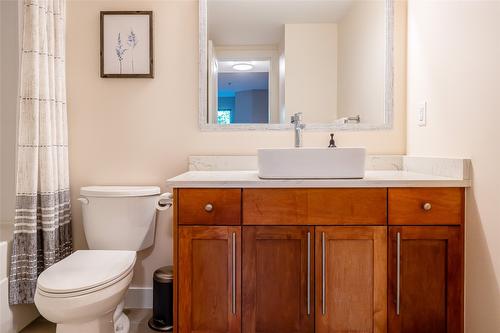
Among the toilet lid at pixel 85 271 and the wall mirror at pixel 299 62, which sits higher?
the wall mirror at pixel 299 62

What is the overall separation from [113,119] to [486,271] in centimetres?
203

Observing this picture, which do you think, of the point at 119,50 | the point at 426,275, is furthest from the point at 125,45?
the point at 426,275

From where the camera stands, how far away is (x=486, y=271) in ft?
4.42


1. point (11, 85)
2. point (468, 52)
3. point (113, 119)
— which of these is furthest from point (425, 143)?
point (11, 85)

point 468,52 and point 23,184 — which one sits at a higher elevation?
point 468,52

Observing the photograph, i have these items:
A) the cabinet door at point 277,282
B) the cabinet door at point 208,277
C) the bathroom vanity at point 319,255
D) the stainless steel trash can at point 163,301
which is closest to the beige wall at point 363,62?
the bathroom vanity at point 319,255

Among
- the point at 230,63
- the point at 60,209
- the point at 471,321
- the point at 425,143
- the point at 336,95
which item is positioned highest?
the point at 230,63

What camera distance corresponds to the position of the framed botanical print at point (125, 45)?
207 centimetres

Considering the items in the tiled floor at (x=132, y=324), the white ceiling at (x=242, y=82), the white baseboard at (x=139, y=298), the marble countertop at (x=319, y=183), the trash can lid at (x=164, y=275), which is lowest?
the tiled floor at (x=132, y=324)

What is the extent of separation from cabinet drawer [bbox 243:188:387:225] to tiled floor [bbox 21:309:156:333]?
3.26 ft

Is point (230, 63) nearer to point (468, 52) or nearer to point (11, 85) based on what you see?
point (468, 52)

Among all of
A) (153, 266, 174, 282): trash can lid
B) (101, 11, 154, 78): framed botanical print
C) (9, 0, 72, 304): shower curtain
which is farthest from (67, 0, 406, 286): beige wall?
(153, 266, 174, 282): trash can lid

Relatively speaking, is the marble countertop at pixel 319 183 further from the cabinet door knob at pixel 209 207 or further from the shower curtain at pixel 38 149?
the shower curtain at pixel 38 149

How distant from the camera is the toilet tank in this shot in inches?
74.2
